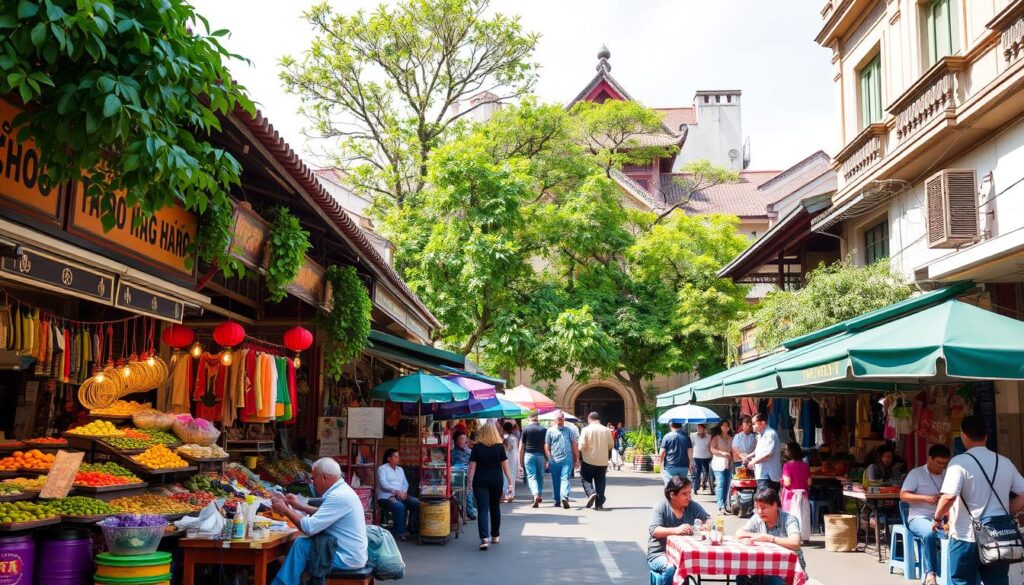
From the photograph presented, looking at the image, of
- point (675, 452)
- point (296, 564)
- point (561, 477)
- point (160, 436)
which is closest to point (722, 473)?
point (675, 452)

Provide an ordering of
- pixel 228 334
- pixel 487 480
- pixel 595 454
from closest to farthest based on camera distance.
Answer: pixel 228 334 → pixel 487 480 → pixel 595 454

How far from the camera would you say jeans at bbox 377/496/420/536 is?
46.3 feet

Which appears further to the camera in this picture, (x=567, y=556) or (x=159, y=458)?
(x=567, y=556)

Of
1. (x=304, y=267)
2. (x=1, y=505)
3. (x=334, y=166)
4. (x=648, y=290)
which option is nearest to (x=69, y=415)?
(x=304, y=267)

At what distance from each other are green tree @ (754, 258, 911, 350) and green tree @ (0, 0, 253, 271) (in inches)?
482

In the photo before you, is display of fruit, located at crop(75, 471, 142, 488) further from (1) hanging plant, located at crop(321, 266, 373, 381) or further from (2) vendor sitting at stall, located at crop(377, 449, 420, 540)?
(2) vendor sitting at stall, located at crop(377, 449, 420, 540)

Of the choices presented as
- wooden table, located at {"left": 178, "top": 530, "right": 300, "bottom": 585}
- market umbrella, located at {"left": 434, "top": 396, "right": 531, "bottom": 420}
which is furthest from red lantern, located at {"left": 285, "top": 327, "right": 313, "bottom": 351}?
market umbrella, located at {"left": 434, "top": 396, "right": 531, "bottom": 420}

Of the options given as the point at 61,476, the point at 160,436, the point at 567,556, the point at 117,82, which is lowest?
the point at 567,556

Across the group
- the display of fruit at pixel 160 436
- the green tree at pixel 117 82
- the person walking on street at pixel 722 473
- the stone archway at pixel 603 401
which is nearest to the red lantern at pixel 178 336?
the display of fruit at pixel 160 436

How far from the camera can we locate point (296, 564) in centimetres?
770

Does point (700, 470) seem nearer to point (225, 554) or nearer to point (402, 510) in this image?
point (402, 510)

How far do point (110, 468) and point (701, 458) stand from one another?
15754 millimetres

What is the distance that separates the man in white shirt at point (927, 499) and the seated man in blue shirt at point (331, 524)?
593cm

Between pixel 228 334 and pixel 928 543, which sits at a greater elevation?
pixel 228 334
